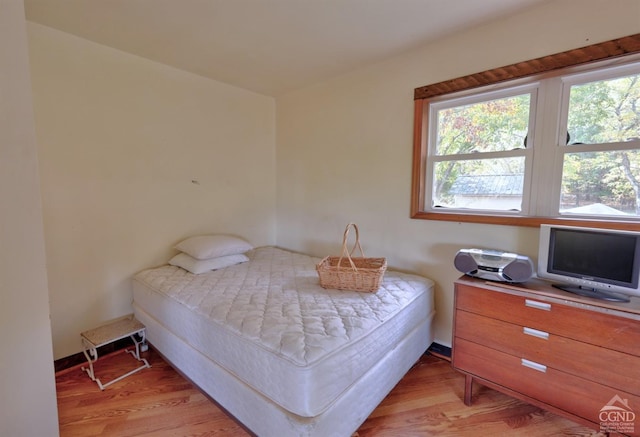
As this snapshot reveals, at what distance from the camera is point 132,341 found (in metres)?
2.28

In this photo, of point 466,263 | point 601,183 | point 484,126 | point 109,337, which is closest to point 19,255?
point 109,337

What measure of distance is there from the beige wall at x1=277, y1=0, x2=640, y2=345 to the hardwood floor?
1.76ft

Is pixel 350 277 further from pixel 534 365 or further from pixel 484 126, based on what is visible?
pixel 484 126

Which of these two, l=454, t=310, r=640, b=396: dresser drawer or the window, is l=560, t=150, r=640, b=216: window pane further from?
l=454, t=310, r=640, b=396: dresser drawer

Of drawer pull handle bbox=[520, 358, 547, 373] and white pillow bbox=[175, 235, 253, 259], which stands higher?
white pillow bbox=[175, 235, 253, 259]

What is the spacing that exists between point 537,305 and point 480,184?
95 centimetres

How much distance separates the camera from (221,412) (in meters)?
1.61

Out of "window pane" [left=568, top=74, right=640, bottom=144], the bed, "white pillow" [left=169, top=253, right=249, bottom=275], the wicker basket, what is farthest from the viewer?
"white pillow" [left=169, top=253, right=249, bottom=275]

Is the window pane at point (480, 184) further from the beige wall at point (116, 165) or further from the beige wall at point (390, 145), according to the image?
the beige wall at point (116, 165)

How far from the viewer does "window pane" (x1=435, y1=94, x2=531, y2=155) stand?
188 cm

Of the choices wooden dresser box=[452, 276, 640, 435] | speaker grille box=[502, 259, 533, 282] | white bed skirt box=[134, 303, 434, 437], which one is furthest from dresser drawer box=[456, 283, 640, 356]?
white bed skirt box=[134, 303, 434, 437]

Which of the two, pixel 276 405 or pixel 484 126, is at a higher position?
pixel 484 126

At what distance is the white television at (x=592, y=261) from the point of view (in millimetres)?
1320

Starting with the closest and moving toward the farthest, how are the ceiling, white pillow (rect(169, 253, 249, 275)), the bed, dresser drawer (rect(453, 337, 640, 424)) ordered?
the bed < dresser drawer (rect(453, 337, 640, 424)) < the ceiling < white pillow (rect(169, 253, 249, 275))
